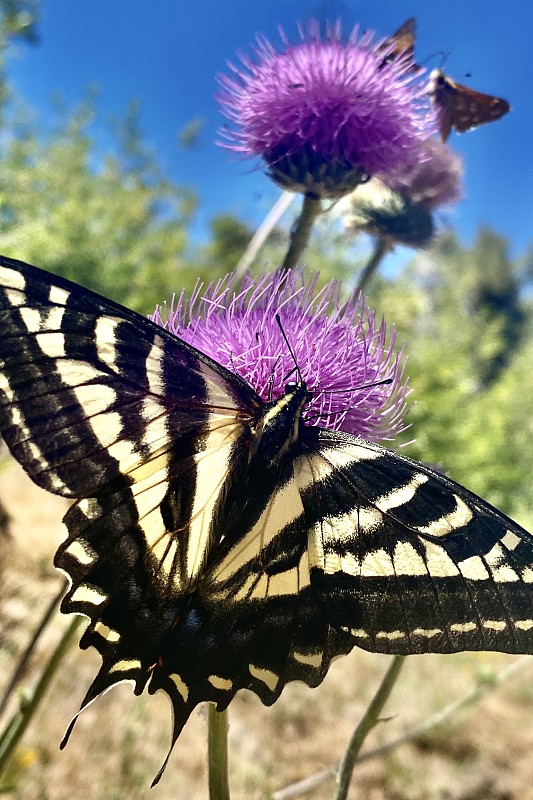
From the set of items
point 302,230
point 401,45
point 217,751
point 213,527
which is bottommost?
point 217,751

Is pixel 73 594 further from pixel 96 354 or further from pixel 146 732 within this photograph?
pixel 146 732

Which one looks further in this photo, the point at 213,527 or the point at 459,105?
the point at 459,105

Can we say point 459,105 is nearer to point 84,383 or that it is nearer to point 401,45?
point 401,45

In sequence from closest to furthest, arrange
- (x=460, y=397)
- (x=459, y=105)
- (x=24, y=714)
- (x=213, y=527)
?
(x=213, y=527) < (x=24, y=714) < (x=459, y=105) < (x=460, y=397)

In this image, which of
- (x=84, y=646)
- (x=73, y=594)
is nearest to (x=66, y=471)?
(x=73, y=594)

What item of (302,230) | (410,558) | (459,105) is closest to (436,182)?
(459,105)

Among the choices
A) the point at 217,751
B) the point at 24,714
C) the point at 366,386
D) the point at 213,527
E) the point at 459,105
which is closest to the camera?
the point at 217,751

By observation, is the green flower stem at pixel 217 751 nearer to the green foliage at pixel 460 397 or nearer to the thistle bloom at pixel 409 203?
the green foliage at pixel 460 397
